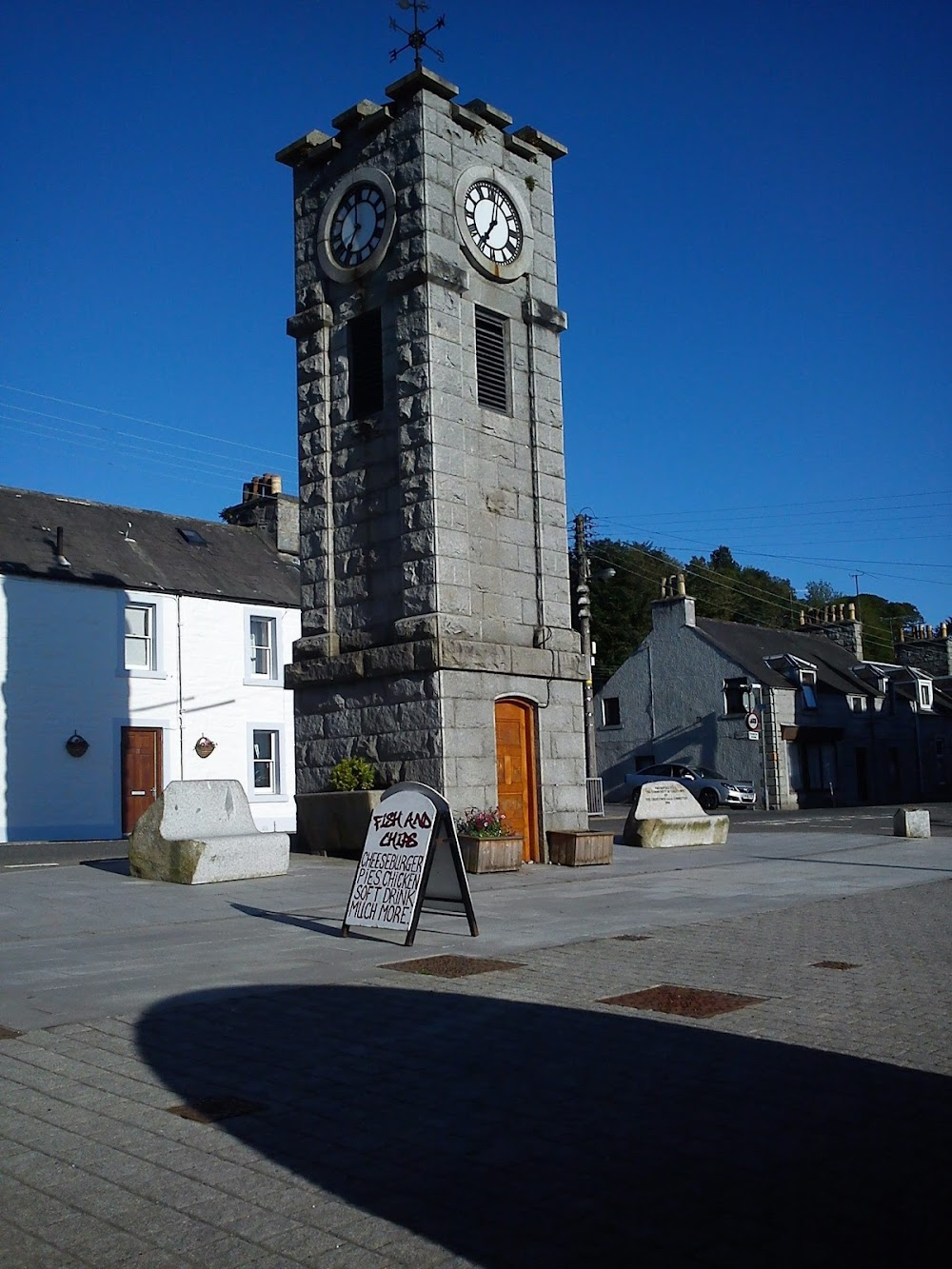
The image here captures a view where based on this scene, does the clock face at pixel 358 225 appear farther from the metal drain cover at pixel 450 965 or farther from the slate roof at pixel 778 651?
the slate roof at pixel 778 651

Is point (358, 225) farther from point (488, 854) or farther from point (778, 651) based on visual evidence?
point (778, 651)

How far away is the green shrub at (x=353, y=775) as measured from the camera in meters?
16.8

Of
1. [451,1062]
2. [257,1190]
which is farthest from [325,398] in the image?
[257,1190]

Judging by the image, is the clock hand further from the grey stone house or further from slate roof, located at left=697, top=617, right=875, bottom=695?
slate roof, located at left=697, top=617, right=875, bottom=695

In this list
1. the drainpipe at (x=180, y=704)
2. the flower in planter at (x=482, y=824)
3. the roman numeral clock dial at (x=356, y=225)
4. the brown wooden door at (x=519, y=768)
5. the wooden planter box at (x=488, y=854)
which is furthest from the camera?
the drainpipe at (x=180, y=704)

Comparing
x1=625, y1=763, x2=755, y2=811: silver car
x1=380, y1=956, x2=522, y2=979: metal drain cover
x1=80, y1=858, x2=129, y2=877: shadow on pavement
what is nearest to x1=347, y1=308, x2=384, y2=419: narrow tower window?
x1=80, y1=858, x2=129, y2=877: shadow on pavement

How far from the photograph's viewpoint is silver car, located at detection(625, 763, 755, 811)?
43562 millimetres

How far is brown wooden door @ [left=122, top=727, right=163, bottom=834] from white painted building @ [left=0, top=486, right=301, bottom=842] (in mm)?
35

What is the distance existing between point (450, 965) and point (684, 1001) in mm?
1961

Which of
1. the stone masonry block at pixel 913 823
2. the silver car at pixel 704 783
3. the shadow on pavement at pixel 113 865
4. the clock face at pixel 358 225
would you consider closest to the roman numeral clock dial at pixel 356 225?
the clock face at pixel 358 225

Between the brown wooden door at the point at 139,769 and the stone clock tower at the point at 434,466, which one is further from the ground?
the stone clock tower at the point at 434,466

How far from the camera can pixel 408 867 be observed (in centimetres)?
940

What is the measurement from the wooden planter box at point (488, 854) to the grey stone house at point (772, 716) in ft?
101

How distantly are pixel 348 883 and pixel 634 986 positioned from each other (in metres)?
6.75
